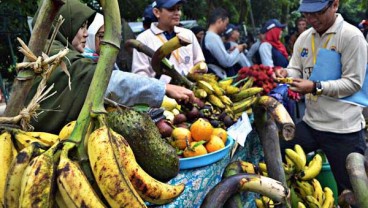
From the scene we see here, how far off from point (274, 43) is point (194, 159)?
5858 millimetres

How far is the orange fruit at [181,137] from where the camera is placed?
7.33 ft

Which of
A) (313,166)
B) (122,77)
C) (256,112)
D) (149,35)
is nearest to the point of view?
(122,77)

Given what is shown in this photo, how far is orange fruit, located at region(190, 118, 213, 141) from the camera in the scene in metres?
2.35

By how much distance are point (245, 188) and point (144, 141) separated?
34.9 inches

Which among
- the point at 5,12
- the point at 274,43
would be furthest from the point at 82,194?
the point at 274,43

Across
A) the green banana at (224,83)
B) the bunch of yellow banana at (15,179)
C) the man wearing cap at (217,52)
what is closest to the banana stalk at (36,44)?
the bunch of yellow banana at (15,179)

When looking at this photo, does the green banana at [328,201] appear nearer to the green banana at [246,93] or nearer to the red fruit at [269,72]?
the green banana at [246,93]

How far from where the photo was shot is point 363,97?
3467 mm

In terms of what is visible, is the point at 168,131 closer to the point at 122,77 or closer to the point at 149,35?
the point at 122,77

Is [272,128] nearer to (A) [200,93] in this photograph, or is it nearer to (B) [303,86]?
(A) [200,93]

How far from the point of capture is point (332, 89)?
3.33 m

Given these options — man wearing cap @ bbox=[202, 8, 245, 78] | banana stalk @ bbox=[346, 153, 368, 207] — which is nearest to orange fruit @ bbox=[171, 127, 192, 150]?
banana stalk @ bbox=[346, 153, 368, 207]

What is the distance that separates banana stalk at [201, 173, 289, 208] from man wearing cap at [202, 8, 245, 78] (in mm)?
3749

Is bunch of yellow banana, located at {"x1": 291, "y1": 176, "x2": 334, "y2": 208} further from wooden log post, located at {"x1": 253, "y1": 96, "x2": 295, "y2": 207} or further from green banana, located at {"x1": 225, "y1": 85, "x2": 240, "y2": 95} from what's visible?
green banana, located at {"x1": 225, "y1": 85, "x2": 240, "y2": 95}
